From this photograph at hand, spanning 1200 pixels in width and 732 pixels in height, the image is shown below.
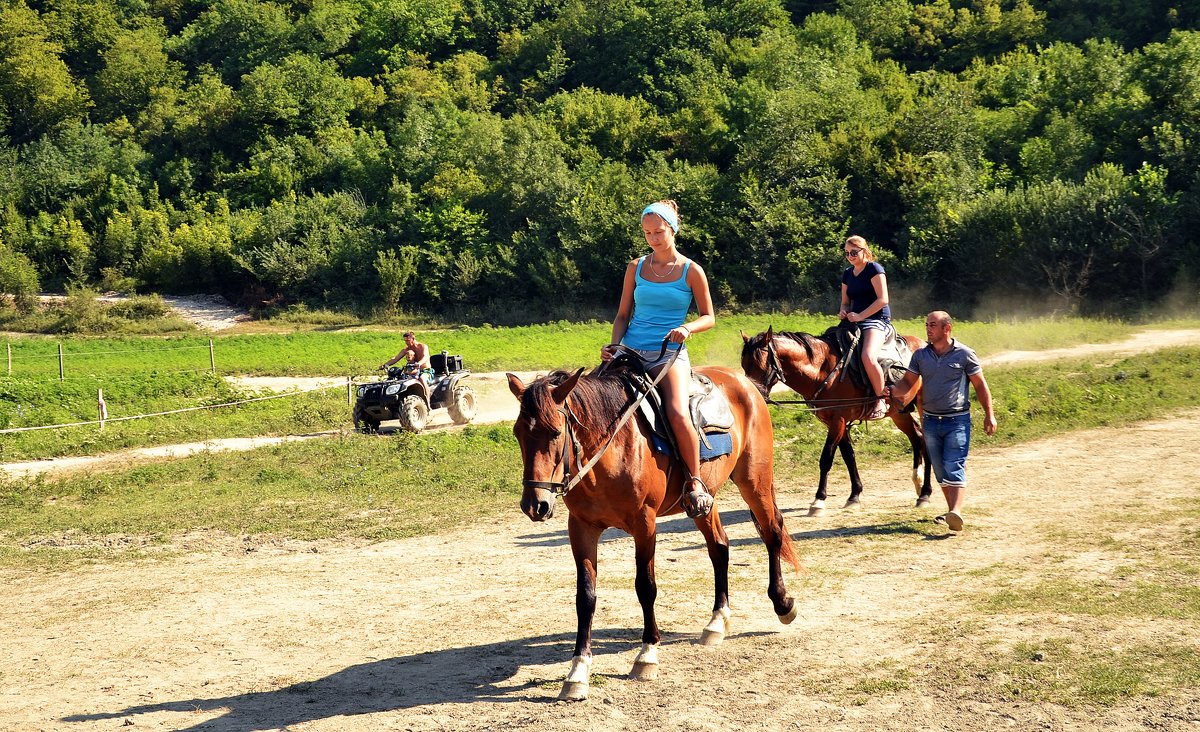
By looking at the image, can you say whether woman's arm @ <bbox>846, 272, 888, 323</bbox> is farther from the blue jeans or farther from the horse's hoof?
the horse's hoof

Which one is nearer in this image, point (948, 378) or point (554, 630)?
point (554, 630)

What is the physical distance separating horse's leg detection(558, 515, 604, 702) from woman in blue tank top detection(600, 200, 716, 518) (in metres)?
0.84

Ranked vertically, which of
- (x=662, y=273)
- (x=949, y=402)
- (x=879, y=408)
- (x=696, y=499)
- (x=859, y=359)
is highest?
(x=662, y=273)

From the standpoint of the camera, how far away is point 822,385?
12.8m

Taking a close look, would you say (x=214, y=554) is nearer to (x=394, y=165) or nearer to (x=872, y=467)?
(x=872, y=467)

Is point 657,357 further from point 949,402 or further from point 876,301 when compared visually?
point 876,301

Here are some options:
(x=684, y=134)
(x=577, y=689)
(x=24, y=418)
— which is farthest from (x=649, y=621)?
(x=684, y=134)

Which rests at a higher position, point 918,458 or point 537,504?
point 537,504

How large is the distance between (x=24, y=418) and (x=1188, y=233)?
39166 mm

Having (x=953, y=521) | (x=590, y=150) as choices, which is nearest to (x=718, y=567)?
(x=953, y=521)

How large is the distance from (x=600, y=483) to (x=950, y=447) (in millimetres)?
5261

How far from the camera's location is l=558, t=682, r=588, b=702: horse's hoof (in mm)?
6930

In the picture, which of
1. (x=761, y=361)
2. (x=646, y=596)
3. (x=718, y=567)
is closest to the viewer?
(x=646, y=596)

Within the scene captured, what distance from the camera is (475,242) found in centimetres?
→ 5728
